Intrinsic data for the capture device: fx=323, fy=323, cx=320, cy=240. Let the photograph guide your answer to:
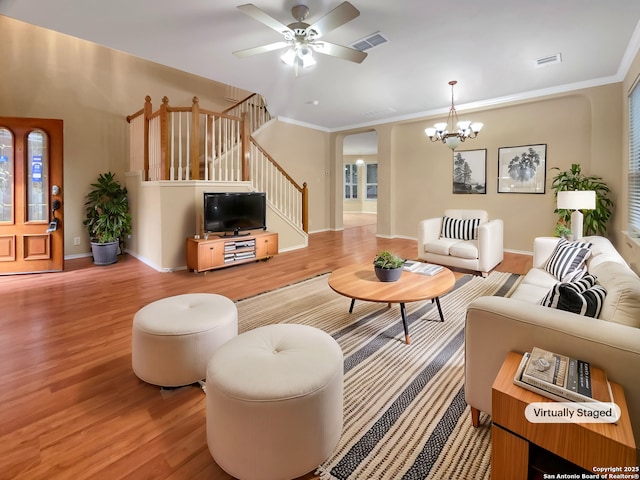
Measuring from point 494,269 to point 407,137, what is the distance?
399 cm

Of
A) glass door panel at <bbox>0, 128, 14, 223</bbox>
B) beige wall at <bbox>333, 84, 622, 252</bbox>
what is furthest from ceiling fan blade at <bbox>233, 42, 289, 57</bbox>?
beige wall at <bbox>333, 84, 622, 252</bbox>

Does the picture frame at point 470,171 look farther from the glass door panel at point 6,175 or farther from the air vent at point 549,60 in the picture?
the glass door panel at point 6,175

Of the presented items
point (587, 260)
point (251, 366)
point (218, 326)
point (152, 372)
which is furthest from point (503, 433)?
point (587, 260)

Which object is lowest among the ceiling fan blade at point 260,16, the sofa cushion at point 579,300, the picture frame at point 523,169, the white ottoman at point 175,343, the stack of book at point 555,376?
the white ottoman at point 175,343

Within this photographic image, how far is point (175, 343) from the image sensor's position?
193cm

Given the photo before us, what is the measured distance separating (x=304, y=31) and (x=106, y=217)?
4329 mm

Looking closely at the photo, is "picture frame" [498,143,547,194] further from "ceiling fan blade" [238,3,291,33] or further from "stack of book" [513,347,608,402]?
"stack of book" [513,347,608,402]

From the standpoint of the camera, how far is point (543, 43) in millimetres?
3803

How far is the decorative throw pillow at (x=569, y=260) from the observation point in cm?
281

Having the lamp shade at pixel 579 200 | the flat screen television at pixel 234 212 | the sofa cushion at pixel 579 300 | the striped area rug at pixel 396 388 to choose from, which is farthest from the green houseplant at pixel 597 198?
the flat screen television at pixel 234 212

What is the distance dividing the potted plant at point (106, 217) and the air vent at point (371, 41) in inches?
176

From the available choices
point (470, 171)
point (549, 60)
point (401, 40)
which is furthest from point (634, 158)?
point (401, 40)

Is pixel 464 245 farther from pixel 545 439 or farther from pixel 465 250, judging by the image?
pixel 545 439

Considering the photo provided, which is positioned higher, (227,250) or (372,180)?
(372,180)
